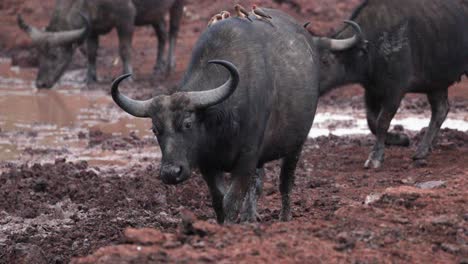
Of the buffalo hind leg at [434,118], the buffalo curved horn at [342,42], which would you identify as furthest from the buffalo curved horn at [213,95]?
the buffalo hind leg at [434,118]

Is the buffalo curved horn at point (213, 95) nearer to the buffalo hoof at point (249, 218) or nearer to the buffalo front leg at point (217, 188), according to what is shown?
the buffalo front leg at point (217, 188)

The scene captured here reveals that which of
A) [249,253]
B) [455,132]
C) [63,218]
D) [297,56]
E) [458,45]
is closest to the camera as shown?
[249,253]

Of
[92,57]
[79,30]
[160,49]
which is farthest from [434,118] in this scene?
[160,49]

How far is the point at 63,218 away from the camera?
888cm

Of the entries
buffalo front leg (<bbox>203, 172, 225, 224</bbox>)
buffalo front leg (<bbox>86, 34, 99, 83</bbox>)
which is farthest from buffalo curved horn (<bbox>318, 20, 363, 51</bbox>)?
buffalo front leg (<bbox>86, 34, 99, 83</bbox>)

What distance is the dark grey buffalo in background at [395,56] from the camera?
36.5ft

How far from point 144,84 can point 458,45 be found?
8114 mm

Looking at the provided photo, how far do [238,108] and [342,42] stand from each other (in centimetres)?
418

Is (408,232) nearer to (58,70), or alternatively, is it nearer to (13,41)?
(58,70)

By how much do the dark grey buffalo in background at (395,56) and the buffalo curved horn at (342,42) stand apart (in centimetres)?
3

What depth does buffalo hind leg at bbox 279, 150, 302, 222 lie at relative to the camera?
333 inches

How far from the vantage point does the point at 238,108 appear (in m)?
7.23

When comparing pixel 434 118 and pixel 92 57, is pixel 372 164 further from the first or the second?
pixel 92 57

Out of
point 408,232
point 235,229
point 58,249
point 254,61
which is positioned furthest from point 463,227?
point 58,249
